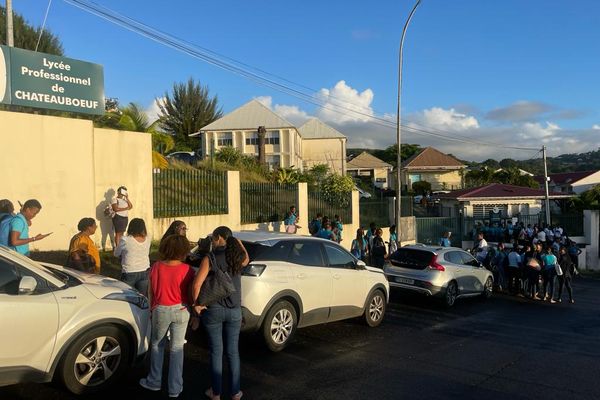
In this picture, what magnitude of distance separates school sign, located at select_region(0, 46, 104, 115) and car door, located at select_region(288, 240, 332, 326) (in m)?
7.84

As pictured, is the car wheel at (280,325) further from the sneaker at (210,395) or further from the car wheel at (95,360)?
the car wheel at (95,360)

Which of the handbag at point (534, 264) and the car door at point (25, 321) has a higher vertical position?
the car door at point (25, 321)

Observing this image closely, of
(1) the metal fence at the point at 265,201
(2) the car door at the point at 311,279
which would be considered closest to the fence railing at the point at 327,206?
(1) the metal fence at the point at 265,201

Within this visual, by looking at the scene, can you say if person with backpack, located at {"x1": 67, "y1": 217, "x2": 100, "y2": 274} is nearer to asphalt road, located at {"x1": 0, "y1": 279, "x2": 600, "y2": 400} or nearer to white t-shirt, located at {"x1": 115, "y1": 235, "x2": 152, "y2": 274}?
white t-shirt, located at {"x1": 115, "y1": 235, "x2": 152, "y2": 274}

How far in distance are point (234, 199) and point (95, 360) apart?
11.4 metres

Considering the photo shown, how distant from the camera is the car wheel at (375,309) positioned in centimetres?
898

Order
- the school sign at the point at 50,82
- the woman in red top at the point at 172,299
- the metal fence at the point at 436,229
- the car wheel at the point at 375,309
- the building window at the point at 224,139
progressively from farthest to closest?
the building window at the point at 224,139 < the metal fence at the point at 436,229 < the school sign at the point at 50,82 < the car wheel at the point at 375,309 < the woman in red top at the point at 172,299

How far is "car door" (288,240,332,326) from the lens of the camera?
7.50m

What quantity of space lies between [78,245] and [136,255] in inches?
30.4

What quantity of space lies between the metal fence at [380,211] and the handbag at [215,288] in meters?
16.9

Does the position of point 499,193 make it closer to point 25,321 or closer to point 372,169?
point 25,321

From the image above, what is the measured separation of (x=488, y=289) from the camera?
1373 cm

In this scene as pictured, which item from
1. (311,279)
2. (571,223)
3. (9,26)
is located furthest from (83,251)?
(571,223)

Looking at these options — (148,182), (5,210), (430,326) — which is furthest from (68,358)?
(148,182)
